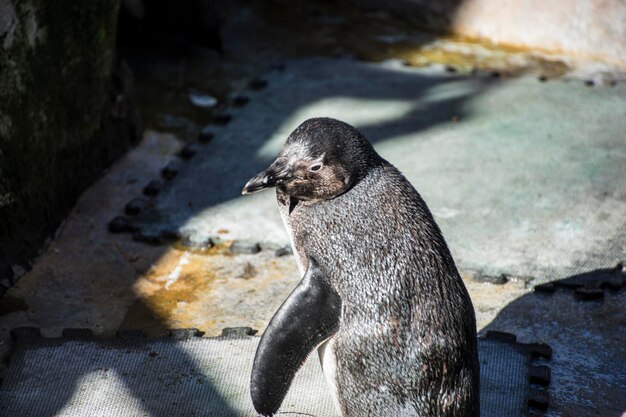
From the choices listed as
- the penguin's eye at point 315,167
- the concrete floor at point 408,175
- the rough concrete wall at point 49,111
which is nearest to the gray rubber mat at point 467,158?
the concrete floor at point 408,175

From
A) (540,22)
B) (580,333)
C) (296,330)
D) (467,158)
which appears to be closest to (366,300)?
(296,330)

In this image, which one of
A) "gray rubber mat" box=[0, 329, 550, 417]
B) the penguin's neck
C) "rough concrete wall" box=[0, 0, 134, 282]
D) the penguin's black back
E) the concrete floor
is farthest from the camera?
"rough concrete wall" box=[0, 0, 134, 282]

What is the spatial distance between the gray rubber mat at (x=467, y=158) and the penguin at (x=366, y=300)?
4.72 feet

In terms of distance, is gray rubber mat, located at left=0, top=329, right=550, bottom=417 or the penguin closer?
the penguin

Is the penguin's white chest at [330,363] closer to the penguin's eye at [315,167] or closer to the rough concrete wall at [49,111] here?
the penguin's eye at [315,167]

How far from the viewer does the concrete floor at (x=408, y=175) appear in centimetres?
360

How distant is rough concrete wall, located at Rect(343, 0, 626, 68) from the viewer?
6.01 meters

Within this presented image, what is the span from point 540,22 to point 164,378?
425 cm

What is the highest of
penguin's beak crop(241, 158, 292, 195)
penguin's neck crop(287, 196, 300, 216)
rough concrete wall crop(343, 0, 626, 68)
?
penguin's beak crop(241, 158, 292, 195)

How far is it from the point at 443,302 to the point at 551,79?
11.9 feet

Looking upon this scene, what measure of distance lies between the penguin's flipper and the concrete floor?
3.36 feet

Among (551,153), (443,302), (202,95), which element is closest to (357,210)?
(443,302)

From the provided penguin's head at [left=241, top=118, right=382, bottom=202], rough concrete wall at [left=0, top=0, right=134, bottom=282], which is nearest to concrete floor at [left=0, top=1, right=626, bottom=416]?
rough concrete wall at [left=0, top=0, right=134, bottom=282]

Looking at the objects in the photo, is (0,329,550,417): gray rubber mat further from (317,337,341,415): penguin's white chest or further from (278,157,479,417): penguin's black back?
(278,157,479,417): penguin's black back
